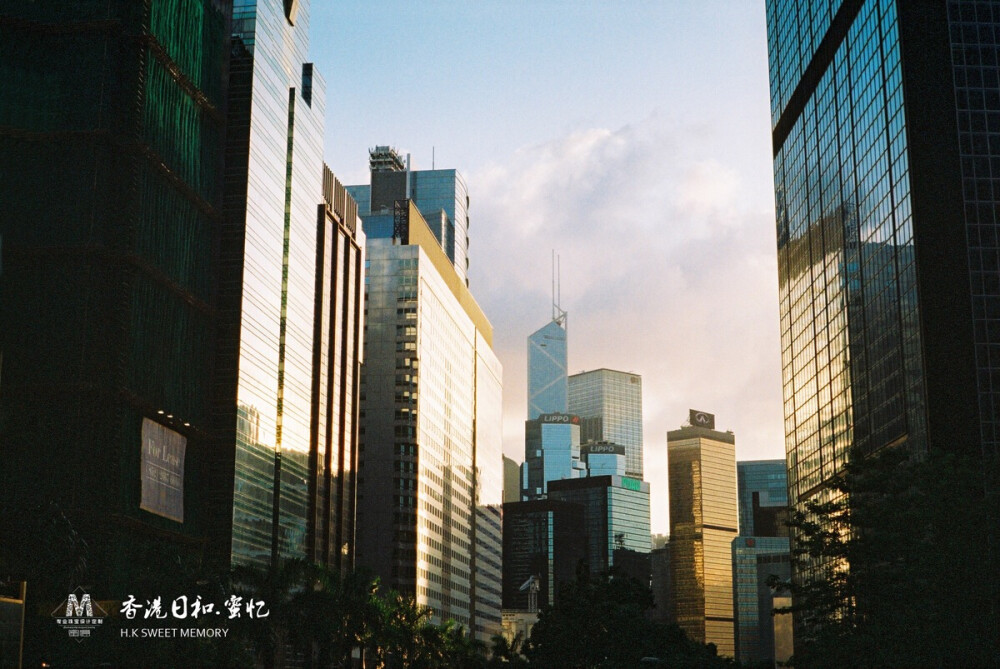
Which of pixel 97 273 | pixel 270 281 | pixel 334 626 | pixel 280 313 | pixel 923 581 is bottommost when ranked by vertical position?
pixel 334 626

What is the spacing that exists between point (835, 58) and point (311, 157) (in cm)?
7090

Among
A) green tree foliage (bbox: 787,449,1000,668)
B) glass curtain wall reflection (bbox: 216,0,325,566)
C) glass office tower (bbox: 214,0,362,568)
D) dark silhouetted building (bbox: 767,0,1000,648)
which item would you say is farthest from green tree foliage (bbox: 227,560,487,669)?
dark silhouetted building (bbox: 767,0,1000,648)

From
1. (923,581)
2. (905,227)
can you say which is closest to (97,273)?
(923,581)

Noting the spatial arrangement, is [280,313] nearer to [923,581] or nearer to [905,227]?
[905,227]

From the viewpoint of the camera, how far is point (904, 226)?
430 ft

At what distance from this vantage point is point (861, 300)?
5812 inches

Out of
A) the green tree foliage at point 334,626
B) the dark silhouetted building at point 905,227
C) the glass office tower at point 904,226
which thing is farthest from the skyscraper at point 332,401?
the dark silhouetted building at point 905,227

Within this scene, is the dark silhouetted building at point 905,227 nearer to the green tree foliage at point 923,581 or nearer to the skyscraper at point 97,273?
the green tree foliage at point 923,581

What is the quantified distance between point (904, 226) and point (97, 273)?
8077cm

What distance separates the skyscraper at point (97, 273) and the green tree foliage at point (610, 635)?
→ 3632cm

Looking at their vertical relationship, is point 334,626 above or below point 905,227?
below

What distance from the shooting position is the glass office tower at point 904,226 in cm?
12506

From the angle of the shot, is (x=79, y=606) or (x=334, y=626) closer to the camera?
(x=79, y=606)

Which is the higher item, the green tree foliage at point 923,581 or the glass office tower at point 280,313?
the glass office tower at point 280,313
